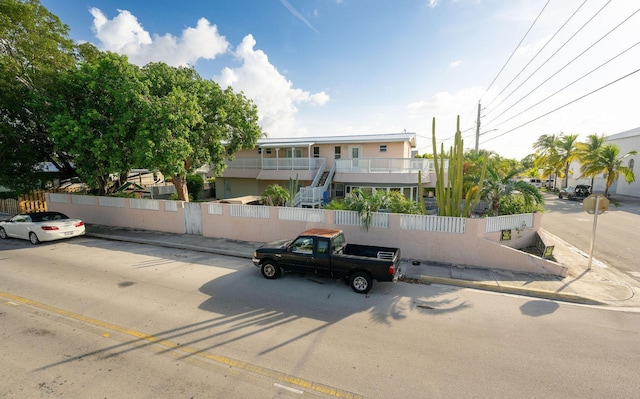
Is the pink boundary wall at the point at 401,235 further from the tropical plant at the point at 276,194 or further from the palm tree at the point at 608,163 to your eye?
the palm tree at the point at 608,163

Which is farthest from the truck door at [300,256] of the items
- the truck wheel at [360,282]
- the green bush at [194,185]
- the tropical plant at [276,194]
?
the green bush at [194,185]

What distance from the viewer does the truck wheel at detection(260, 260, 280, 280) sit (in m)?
8.91

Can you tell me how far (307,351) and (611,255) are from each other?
44.8 ft

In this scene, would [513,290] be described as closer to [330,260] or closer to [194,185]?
[330,260]

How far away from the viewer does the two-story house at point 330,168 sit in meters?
18.6

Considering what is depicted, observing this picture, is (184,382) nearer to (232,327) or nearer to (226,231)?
(232,327)

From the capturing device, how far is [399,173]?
60.5ft

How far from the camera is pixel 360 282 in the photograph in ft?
25.9

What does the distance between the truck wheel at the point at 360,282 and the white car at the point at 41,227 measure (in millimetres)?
13704

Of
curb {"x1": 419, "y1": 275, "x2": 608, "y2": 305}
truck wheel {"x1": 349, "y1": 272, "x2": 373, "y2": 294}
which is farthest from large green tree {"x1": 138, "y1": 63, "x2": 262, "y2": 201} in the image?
curb {"x1": 419, "y1": 275, "x2": 608, "y2": 305}

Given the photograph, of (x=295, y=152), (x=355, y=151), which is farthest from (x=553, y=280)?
(x=295, y=152)

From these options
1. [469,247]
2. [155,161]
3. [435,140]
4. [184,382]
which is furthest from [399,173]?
[184,382]

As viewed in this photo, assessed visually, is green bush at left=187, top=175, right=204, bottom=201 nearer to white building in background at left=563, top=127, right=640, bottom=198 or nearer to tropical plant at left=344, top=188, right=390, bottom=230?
tropical plant at left=344, top=188, right=390, bottom=230

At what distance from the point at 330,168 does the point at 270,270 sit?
14938 mm
